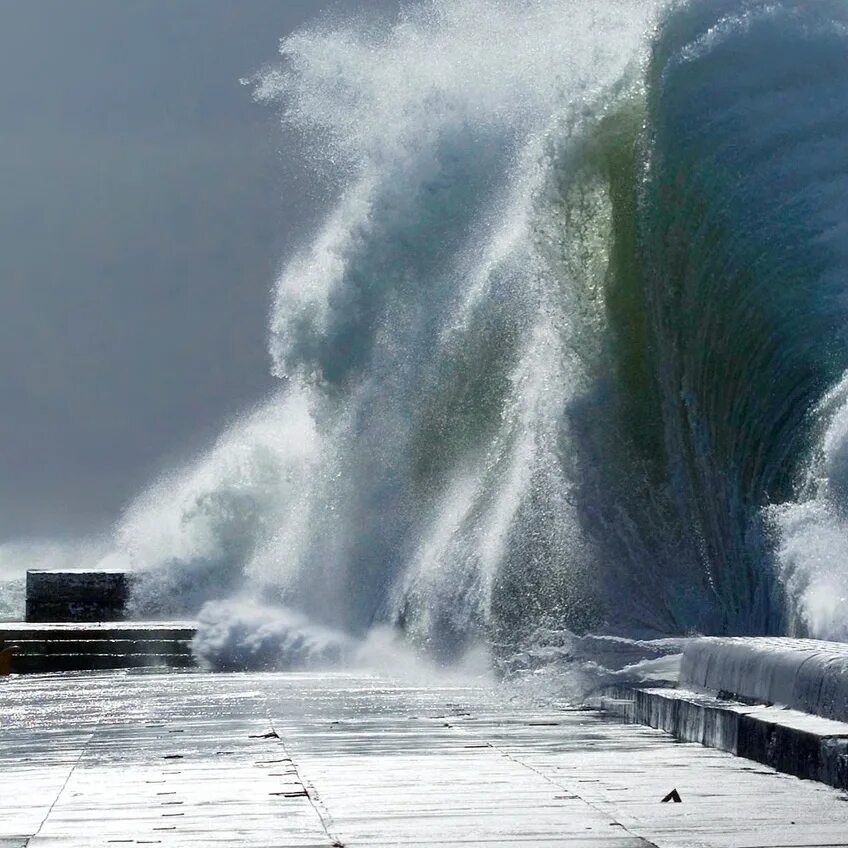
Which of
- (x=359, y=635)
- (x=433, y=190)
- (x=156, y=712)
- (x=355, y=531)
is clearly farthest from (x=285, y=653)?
(x=156, y=712)

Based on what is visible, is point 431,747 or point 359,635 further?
point 359,635

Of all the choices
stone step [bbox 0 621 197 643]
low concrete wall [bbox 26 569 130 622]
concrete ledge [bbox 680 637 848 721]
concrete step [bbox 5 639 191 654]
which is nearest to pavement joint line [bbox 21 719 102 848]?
concrete ledge [bbox 680 637 848 721]

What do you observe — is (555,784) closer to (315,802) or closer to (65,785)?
(315,802)

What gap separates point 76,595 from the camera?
1242 inches

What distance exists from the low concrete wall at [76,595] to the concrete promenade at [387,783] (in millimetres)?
20179

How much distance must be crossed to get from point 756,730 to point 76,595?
2529cm

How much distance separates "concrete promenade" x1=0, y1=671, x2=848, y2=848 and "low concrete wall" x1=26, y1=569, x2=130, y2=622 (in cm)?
2018

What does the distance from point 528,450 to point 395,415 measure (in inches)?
266

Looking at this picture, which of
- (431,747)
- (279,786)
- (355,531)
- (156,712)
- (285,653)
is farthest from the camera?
(355,531)

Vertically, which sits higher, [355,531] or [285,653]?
[355,531]

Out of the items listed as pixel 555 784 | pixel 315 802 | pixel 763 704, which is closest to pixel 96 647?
pixel 763 704

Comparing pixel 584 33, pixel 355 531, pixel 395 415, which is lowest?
pixel 355 531

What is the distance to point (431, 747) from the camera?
28.1ft

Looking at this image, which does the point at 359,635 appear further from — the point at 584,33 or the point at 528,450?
the point at 584,33
